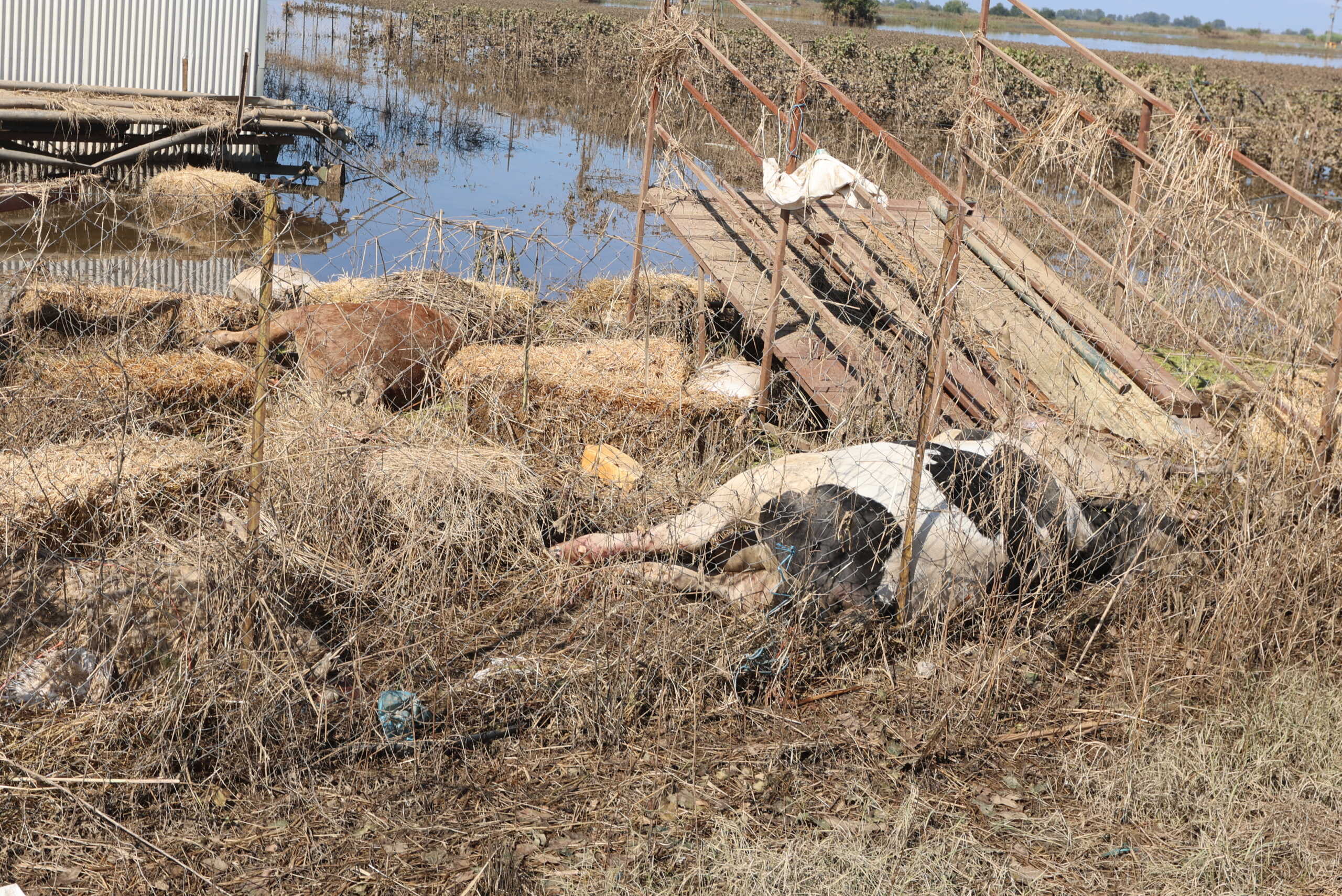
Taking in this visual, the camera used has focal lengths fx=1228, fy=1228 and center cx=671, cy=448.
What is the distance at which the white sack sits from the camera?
564 cm

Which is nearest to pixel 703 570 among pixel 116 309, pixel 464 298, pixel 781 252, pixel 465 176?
pixel 781 252

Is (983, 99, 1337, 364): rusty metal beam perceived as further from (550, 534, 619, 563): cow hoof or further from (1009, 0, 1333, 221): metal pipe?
(550, 534, 619, 563): cow hoof

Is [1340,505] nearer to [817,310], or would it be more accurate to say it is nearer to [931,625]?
[931,625]

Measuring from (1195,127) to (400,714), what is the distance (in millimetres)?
5077

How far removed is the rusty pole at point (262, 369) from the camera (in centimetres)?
401

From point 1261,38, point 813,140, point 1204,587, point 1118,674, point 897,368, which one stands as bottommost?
point 1118,674

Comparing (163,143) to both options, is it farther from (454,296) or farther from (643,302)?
(643,302)

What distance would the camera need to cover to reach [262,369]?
417 centimetres

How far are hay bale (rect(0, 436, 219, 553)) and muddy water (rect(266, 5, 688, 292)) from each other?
1379 mm

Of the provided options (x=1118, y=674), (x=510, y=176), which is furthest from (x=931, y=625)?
(x=510, y=176)

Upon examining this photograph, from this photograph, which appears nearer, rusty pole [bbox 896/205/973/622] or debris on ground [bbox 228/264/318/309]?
rusty pole [bbox 896/205/973/622]

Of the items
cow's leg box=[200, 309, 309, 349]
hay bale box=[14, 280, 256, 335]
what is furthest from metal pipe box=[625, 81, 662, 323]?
hay bale box=[14, 280, 256, 335]

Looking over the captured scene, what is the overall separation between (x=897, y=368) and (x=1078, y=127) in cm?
Answer: 195

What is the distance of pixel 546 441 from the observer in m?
6.49
